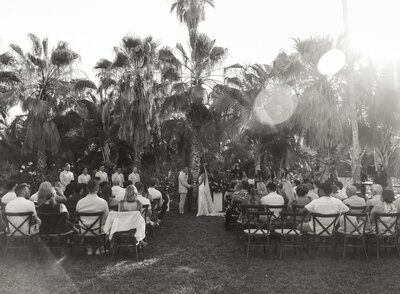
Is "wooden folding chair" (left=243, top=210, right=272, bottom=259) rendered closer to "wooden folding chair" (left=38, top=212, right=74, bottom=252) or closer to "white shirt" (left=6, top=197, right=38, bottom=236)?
"wooden folding chair" (left=38, top=212, right=74, bottom=252)

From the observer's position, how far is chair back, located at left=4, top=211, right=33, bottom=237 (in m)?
8.50

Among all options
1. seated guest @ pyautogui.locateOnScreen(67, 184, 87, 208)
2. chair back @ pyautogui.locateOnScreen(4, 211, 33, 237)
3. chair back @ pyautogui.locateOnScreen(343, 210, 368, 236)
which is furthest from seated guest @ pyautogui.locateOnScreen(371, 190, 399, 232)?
chair back @ pyautogui.locateOnScreen(4, 211, 33, 237)

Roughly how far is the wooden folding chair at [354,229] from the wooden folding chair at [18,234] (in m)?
6.15

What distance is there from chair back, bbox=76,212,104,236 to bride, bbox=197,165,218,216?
767cm

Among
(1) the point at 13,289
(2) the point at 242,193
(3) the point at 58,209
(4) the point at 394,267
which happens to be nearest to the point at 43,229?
(3) the point at 58,209

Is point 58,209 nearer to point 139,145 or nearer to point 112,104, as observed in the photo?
point 139,145

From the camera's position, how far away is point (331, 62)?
17422 mm

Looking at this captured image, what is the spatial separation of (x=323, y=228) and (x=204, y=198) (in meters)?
8.18

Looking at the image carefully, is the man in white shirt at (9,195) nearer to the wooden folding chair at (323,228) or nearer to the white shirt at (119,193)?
the white shirt at (119,193)

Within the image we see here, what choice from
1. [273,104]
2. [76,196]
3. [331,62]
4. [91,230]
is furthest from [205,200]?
[91,230]

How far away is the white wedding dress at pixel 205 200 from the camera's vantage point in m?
16.6

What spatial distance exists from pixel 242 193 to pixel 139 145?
12.0 metres

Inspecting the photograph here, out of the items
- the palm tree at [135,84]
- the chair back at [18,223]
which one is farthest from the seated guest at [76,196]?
the palm tree at [135,84]

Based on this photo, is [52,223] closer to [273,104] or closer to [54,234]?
[54,234]
